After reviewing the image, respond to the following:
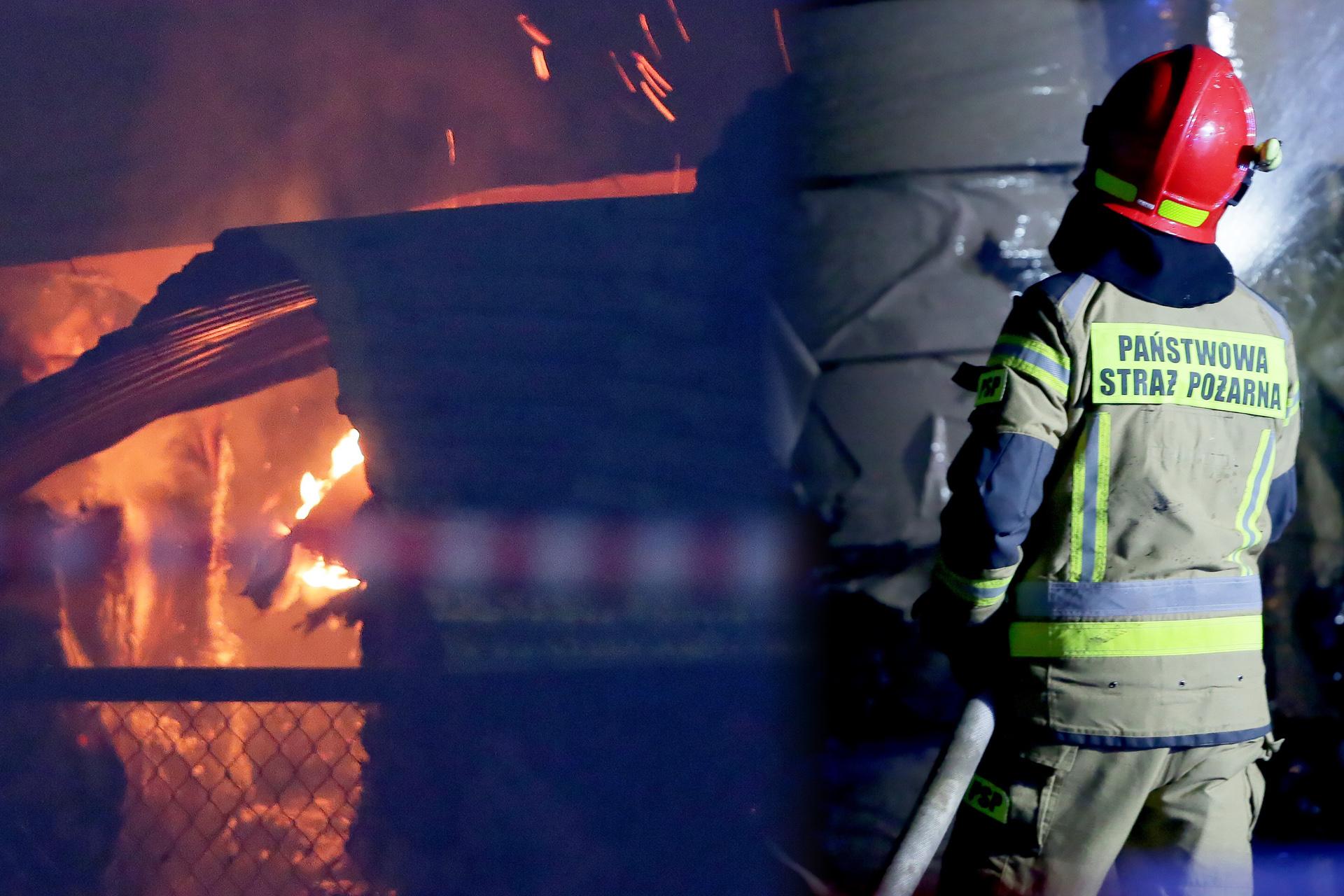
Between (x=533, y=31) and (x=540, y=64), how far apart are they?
0.09 meters

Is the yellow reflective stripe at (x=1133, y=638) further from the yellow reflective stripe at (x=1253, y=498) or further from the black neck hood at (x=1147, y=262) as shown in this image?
the black neck hood at (x=1147, y=262)

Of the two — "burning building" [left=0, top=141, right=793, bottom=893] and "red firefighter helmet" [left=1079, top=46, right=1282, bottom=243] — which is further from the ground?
"red firefighter helmet" [left=1079, top=46, right=1282, bottom=243]

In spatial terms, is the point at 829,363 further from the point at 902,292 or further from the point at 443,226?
the point at 443,226

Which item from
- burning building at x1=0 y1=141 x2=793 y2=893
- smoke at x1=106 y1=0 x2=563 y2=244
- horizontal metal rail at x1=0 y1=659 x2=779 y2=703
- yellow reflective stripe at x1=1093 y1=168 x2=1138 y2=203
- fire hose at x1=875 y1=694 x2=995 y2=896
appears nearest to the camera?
fire hose at x1=875 y1=694 x2=995 y2=896

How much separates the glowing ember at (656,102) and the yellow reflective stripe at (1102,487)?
1.53 meters

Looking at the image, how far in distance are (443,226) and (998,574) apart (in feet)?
5.87

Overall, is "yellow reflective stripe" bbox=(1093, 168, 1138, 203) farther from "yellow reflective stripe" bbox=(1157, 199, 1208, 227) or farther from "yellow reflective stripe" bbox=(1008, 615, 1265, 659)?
"yellow reflective stripe" bbox=(1008, 615, 1265, 659)

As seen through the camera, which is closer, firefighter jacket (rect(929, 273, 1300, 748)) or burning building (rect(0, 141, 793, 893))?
firefighter jacket (rect(929, 273, 1300, 748))

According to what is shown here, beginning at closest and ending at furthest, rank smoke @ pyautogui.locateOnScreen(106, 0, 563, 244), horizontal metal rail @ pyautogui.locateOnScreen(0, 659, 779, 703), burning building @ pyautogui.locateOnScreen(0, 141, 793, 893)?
horizontal metal rail @ pyautogui.locateOnScreen(0, 659, 779, 703), burning building @ pyautogui.locateOnScreen(0, 141, 793, 893), smoke @ pyautogui.locateOnScreen(106, 0, 563, 244)

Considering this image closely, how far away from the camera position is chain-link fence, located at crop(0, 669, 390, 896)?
272cm

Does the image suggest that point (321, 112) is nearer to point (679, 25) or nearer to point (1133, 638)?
point (679, 25)

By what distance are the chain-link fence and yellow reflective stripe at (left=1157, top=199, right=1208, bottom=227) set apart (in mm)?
2241

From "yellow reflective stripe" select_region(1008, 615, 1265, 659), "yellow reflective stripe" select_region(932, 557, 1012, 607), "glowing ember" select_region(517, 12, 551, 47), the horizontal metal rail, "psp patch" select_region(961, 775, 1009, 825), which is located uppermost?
"glowing ember" select_region(517, 12, 551, 47)

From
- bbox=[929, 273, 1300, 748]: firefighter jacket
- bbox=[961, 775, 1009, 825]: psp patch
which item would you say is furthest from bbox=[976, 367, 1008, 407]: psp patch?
bbox=[961, 775, 1009, 825]: psp patch
